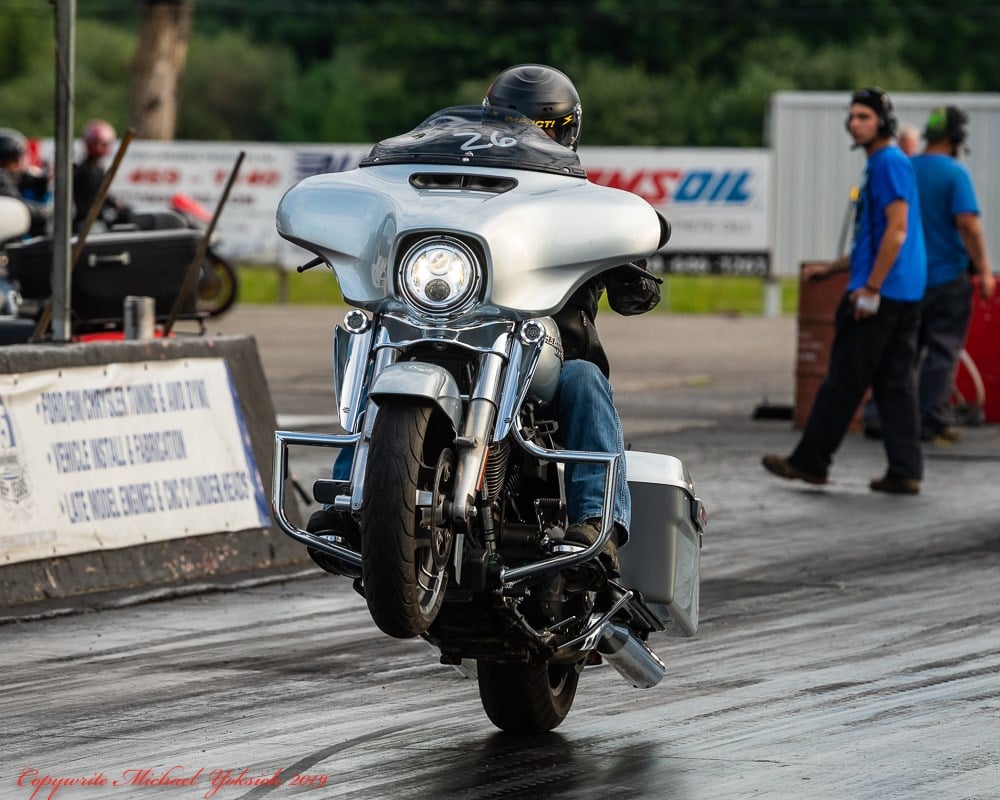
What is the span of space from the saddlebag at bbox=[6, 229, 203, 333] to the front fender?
6.29 metres

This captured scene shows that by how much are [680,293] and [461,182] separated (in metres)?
27.7

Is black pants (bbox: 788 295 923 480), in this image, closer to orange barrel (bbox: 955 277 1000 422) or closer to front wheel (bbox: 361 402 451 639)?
orange barrel (bbox: 955 277 1000 422)

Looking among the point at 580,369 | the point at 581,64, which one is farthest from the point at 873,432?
the point at 581,64

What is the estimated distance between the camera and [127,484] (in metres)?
8.89

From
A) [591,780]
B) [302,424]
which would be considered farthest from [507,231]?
[302,424]

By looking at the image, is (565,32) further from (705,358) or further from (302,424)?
(302,424)

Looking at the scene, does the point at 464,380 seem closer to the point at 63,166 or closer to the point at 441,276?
the point at 441,276

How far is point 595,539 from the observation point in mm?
5586

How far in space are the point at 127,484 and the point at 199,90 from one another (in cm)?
6724

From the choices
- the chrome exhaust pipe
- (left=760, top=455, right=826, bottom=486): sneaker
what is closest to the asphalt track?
the chrome exhaust pipe

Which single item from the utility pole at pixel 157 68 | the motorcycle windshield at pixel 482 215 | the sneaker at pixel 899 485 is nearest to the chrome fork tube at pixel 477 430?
the motorcycle windshield at pixel 482 215

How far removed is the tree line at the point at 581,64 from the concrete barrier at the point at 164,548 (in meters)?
52.3

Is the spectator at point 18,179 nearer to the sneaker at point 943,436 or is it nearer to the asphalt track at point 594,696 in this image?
the sneaker at point 943,436

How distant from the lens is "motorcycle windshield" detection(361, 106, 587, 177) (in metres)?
5.70
